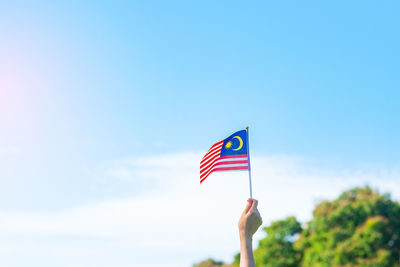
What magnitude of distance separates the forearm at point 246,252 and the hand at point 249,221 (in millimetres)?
34

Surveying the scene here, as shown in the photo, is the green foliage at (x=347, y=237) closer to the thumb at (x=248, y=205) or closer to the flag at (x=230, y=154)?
the flag at (x=230, y=154)

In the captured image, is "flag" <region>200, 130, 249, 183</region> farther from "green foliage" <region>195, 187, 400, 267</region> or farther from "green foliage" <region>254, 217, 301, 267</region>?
"green foliage" <region>254, 217, 301, 267</region>

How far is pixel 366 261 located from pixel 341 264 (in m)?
1.83

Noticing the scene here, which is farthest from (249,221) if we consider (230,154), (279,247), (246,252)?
(279,247)

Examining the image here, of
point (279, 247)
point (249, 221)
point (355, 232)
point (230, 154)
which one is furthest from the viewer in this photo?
point (279, 247)

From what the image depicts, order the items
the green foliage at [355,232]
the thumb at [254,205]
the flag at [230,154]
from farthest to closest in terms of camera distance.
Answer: the green foliage at [355,232]
the flag at [230,154]
the thumb at [254,205]

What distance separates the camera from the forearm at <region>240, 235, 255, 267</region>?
4.10 meters

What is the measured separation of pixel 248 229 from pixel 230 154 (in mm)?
4501

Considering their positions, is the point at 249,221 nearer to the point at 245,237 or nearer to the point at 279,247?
the point at 245,237

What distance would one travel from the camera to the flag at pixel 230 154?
8812 millimetres

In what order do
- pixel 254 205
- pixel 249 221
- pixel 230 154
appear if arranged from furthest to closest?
pixel 230 154 < pixel 254 205 < pixel 249 221

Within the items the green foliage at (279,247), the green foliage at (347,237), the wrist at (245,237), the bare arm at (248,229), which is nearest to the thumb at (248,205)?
the bare arm at (248,229)

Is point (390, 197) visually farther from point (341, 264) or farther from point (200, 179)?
point (200, 179)

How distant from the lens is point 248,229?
14.7ft
